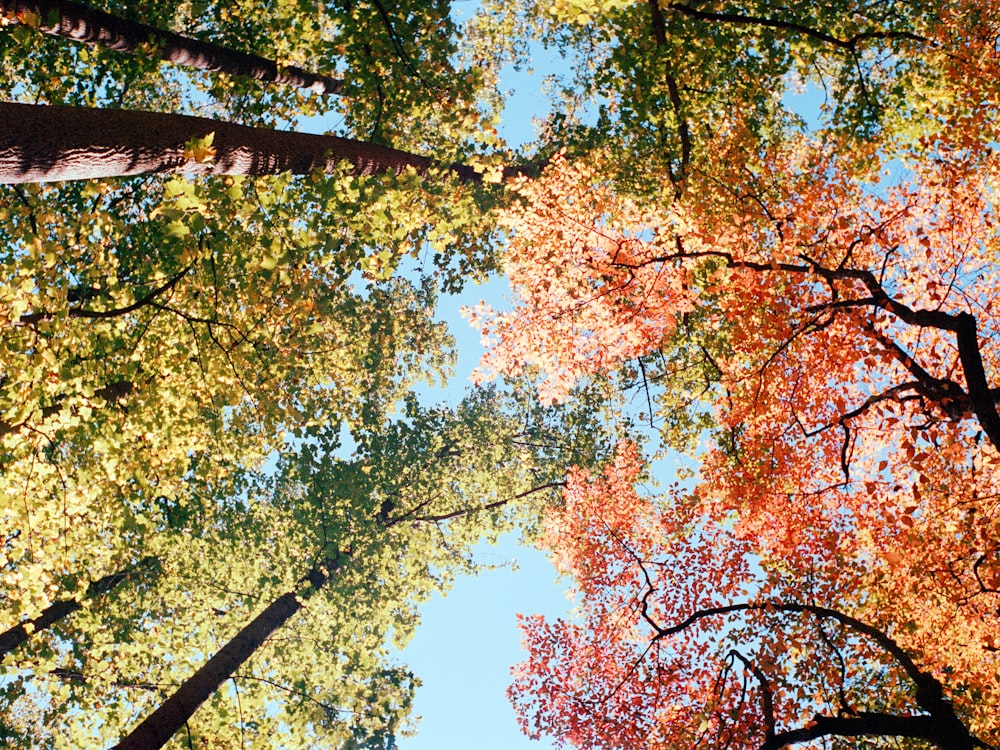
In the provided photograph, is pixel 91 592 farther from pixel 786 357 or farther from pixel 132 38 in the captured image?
pixel 786 357

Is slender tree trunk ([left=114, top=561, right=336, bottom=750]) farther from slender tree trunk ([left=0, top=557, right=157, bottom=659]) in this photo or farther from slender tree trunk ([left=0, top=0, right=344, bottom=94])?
slender tree trunk ([left=0, top=0, right=344, bottom=94])

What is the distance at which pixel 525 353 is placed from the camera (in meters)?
12.9

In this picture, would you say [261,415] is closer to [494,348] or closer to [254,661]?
[494,348]

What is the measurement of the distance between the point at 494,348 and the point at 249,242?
204 inches

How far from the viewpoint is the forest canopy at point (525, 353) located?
795 cm

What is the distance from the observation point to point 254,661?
44.5 feet

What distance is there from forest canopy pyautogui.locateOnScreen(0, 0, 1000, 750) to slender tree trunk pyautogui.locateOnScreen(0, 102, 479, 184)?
41mm

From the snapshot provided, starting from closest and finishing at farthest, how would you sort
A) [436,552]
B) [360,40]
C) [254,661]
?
[360,40] → [254,661] → [436,552]

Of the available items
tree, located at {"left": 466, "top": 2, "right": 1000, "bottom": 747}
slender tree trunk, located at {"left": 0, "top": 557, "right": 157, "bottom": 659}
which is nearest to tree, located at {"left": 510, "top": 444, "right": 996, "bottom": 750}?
tree, located at {"left": 466, "top": 2, "right": 1000, "bottom": 747}

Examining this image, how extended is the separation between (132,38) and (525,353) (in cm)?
898

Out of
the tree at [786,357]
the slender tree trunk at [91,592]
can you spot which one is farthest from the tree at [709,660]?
the slender tree trunk at [91,592]

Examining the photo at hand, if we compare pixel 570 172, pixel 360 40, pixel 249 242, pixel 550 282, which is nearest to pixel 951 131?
pixel 570 172

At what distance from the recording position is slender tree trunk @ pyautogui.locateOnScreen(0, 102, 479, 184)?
4.59 meters

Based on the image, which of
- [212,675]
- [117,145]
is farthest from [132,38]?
[212,675]
